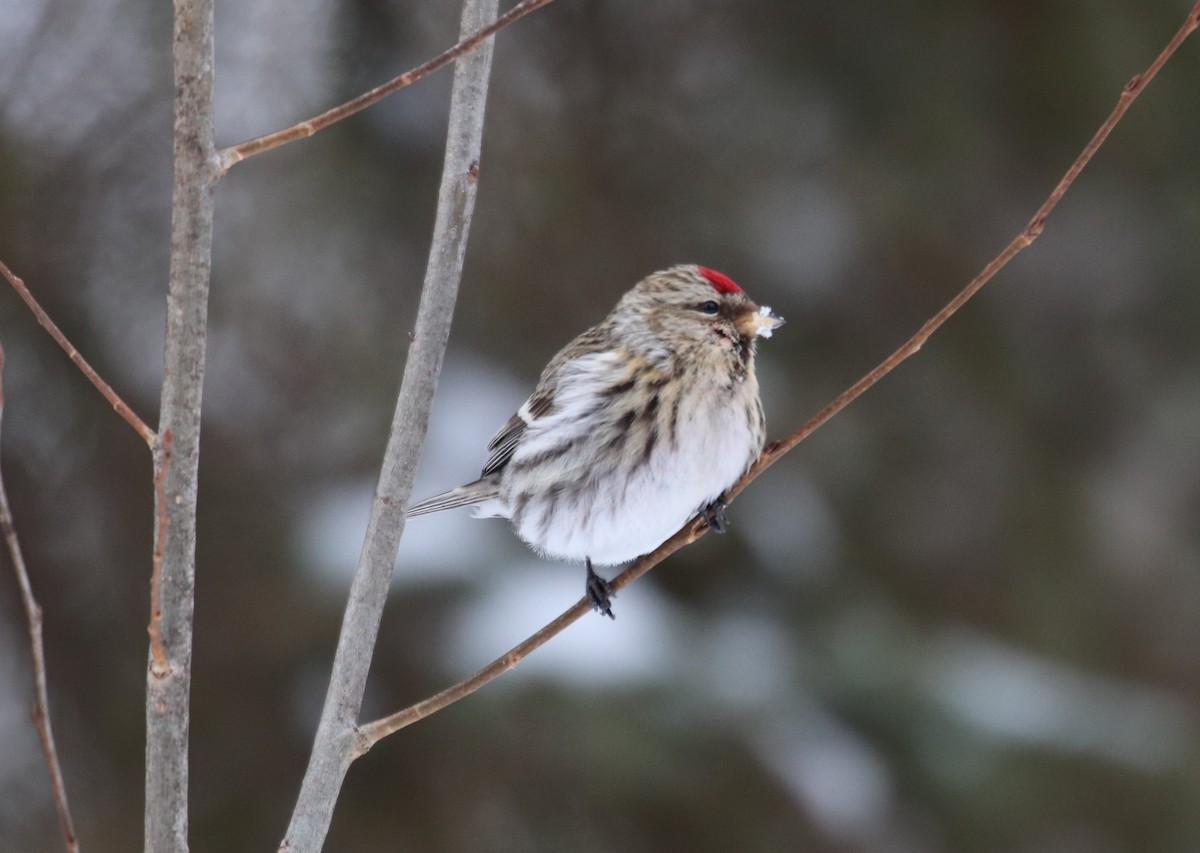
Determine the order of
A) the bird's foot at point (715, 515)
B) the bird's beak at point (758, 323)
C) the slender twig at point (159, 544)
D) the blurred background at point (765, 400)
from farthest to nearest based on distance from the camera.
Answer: the blurred background at point (765, 400), the bird's beak at point (758, 323), the bird's foot at point (715, 515), the slender twig at point (159, 544)

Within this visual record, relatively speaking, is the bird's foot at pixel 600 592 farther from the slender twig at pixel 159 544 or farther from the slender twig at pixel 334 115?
the slender twig at pixel 334 115

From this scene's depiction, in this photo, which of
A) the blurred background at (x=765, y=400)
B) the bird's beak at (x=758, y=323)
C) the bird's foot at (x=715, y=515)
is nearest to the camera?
the bird's foot at (x=715, y=515)

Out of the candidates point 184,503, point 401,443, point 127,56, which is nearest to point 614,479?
point 401,443

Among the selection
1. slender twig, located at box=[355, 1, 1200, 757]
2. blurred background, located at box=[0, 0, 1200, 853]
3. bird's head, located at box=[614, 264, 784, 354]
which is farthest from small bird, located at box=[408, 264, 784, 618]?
blurred background, located at box=[0, 0, 1200, 853]

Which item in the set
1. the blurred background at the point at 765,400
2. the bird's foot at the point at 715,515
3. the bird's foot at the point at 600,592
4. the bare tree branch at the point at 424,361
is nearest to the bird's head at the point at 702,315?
the bird's foot at the point at 715,515

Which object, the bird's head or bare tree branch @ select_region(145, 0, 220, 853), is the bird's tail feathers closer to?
the bird's head

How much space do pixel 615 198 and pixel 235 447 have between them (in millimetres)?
1611

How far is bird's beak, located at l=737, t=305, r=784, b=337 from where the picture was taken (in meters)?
2.54

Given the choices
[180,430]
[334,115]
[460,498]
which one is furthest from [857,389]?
[460,498]

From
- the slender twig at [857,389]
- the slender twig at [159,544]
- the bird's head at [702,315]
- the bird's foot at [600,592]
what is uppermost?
the bird's head at [702,315]

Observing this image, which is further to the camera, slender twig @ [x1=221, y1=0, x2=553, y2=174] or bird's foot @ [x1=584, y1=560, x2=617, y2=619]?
bird's foot @ [x1=584, y1=560, x2=617, y2=619]

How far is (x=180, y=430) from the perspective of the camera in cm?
138

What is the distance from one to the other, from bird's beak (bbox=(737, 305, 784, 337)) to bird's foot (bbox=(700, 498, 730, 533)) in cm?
37

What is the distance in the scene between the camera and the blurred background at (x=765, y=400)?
3881mm
